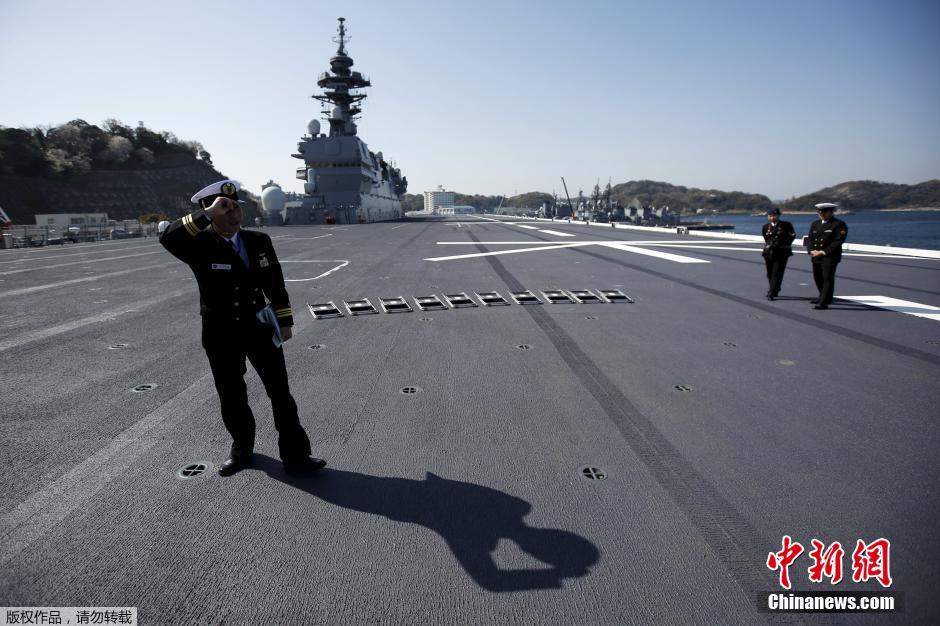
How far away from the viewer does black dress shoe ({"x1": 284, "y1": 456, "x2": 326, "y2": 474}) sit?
10.4 ft

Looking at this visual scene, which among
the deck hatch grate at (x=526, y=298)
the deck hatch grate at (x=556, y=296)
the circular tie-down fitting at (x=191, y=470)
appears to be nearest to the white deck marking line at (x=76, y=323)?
the circular tie-down fitting at (x=191, y=470)

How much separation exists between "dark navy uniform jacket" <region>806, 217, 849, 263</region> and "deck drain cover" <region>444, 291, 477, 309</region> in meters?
5.96

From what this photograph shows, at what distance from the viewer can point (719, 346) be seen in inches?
240

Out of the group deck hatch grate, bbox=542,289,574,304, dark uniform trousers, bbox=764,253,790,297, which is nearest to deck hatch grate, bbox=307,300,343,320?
deck hatch grate, bbox=542,289,574,304

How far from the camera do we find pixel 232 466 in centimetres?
321

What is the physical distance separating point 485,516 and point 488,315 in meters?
5.35

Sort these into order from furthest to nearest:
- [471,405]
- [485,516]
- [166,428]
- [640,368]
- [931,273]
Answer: [931,273]
[640,368]
[471,405]
[166,428]
[485,516]

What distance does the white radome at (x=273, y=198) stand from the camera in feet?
165

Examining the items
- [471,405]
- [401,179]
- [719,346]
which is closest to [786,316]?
[719,346]

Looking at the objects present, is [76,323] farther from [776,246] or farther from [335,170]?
[335,170]

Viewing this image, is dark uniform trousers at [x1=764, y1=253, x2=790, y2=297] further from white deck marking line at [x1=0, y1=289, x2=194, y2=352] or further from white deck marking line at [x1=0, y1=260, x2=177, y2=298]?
→ white deck marking line at [x1=0, y1=260, x2=177, y2=298]

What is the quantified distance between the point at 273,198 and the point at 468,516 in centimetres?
5403

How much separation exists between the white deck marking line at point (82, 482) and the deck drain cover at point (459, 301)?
16.5ft

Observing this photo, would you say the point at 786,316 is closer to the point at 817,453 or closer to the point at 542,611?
the point at 817,453
